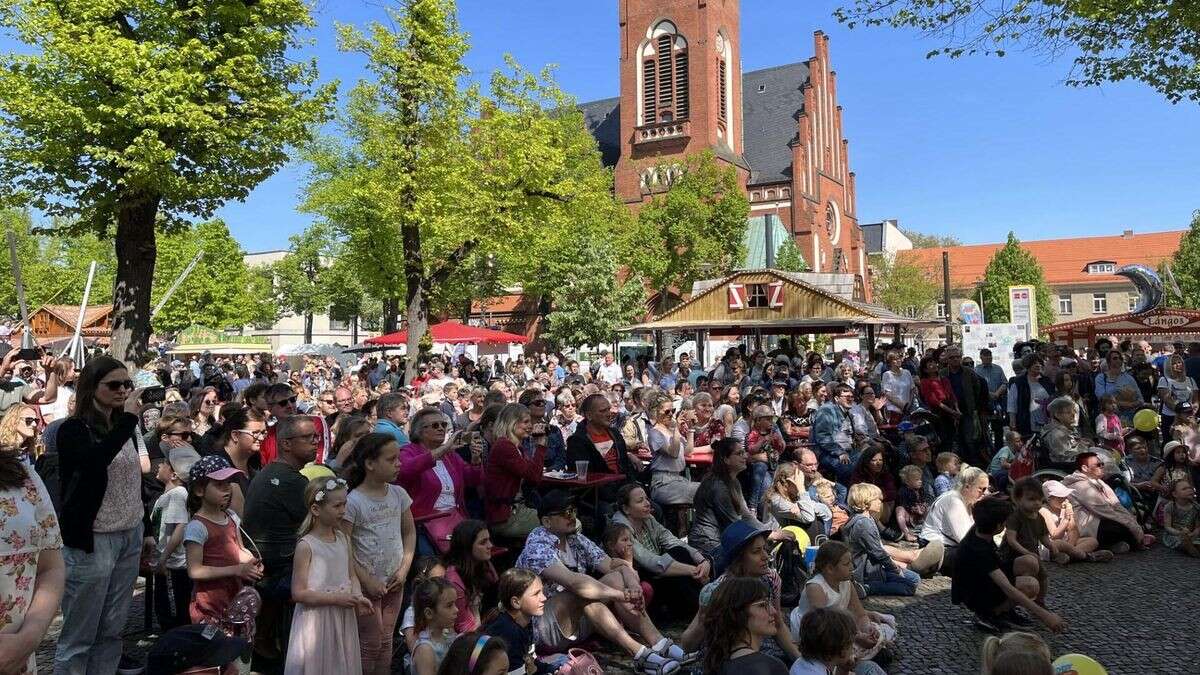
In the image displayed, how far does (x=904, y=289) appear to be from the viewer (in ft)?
216

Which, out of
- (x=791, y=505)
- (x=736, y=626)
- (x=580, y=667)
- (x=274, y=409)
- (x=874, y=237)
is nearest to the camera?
(x=736, y=626)

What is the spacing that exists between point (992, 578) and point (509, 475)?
3.59 metres

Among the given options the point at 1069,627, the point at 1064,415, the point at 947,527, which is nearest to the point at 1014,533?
the point at 1069,627

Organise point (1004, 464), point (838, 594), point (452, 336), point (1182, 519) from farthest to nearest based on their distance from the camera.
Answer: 1. point (452, 336)
2. point (1004, 464)
3. point (1182, 519)
4. point (838, 594)

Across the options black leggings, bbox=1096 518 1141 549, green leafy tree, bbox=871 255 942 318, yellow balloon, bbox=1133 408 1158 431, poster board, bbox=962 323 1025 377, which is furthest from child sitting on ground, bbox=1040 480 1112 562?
green leafy tree, bbox=871 255 942 318

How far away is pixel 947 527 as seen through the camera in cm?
783

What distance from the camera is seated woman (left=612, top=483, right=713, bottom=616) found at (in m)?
6.36

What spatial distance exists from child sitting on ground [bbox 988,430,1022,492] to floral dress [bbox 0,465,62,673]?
32.7 feet

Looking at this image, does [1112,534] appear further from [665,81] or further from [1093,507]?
[665,81]

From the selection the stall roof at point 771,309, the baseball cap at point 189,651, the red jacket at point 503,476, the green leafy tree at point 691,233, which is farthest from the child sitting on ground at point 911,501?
the green leafy tree at point 691,233

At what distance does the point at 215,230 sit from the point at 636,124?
30219 mm

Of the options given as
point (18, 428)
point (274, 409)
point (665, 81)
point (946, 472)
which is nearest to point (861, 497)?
point (946, 472)

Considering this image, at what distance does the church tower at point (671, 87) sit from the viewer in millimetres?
52281

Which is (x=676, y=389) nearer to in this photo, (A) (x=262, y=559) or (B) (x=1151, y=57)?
(B) (x=1151, y=57)
